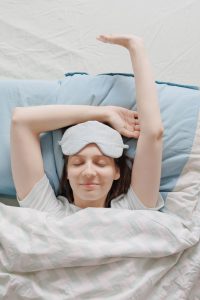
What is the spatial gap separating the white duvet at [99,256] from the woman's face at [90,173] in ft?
0.16

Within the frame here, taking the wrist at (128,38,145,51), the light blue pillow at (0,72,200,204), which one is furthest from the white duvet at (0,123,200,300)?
the wrist at (128,38,145,51)

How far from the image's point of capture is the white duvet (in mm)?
1066

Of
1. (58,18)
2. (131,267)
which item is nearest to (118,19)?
(58,18)

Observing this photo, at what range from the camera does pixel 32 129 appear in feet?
3.99

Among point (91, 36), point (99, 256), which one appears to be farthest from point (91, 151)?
point (91, 36)

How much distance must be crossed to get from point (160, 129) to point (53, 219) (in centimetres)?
36

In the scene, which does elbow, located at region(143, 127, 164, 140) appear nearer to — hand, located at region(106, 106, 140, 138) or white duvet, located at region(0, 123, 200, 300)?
hand, located at region(106, 106, 140, 138)

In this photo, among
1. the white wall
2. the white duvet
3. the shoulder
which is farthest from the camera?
the white wall

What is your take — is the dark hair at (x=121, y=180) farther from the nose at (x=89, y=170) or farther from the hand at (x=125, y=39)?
the hand at (x=125, y=39)

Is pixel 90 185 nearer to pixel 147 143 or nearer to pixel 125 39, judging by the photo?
pixel 147 143

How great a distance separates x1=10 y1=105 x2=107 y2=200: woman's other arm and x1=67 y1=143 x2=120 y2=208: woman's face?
0.10 metres

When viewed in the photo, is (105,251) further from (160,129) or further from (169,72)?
(169,72)

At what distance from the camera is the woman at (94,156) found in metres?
1.16

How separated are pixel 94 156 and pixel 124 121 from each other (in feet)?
0.50
